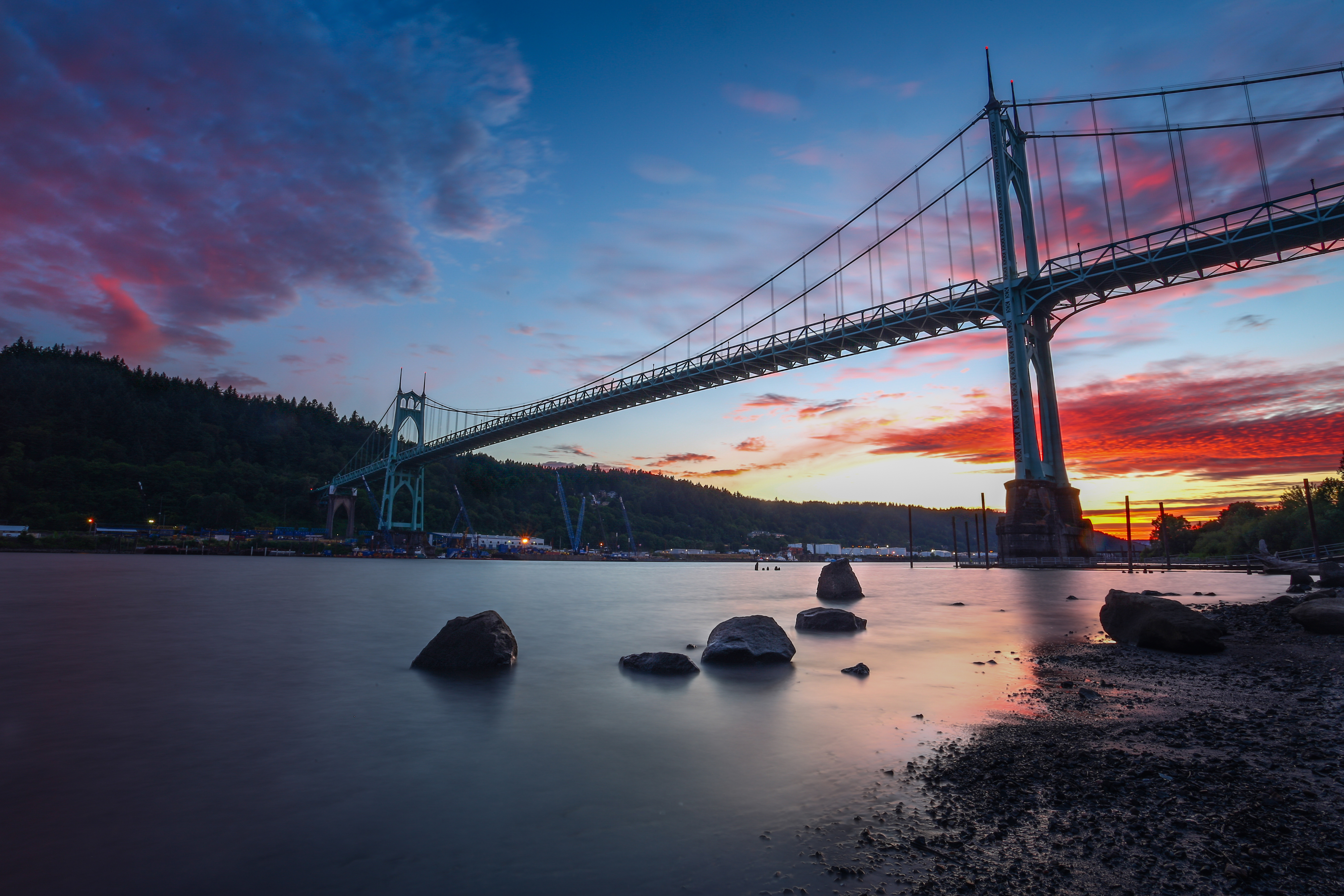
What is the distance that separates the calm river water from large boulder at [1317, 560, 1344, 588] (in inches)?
346

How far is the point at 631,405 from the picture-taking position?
54438mm

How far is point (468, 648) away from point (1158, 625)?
1069 cm

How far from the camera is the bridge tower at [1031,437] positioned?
2950 cm

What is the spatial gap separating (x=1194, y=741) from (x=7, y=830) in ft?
27.3

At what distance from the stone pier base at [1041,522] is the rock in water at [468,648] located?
27142 mm

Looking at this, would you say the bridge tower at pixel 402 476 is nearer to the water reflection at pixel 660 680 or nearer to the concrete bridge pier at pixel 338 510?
the concrete bridge pier at pixel 338 510

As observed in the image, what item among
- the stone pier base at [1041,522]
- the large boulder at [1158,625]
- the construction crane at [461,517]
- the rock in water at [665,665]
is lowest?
the rock in water at [665,665]

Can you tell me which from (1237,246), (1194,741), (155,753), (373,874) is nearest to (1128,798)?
(1194,741)

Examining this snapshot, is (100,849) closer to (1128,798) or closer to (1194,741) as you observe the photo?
(1128,798)

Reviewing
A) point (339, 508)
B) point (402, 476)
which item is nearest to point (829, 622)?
point (402, 476)

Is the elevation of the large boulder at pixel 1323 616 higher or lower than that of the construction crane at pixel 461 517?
lower

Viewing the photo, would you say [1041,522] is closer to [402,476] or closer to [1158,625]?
[1158,625]

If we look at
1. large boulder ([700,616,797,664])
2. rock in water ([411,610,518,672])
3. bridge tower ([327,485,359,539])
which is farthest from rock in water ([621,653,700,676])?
bridge tower ([327,485,359,539])

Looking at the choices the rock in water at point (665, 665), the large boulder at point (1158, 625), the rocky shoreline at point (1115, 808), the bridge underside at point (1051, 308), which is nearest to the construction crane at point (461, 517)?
the bridge underside at point (1051, 308)
